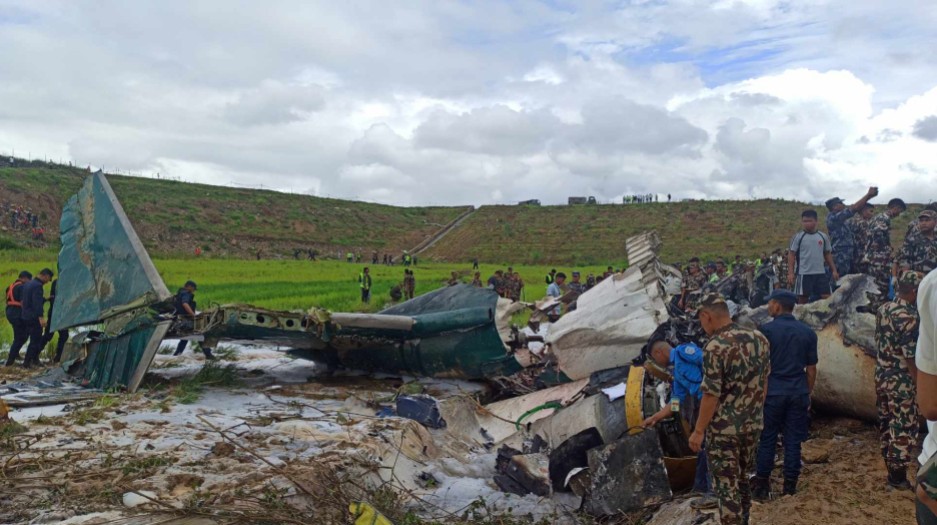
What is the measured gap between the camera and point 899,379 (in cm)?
462

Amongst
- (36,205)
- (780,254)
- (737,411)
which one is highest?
(36,205)

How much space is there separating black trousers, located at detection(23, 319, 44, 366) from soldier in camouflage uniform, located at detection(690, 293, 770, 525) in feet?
31.2

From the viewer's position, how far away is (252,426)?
22.4 ft

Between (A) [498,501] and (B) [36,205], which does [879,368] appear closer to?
(A) [498,501]

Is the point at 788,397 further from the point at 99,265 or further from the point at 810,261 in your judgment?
the point at 99,265

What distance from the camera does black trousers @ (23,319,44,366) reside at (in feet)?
32.3

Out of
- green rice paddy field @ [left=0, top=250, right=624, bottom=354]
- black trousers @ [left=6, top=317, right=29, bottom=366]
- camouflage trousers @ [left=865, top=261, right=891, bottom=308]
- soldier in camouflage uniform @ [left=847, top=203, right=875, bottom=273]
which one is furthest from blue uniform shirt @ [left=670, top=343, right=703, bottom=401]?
green rice paddy field @ [left=0, top=250, right=624, bottom=354]

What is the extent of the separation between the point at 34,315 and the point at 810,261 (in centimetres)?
1010

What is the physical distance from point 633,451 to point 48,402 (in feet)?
20.4

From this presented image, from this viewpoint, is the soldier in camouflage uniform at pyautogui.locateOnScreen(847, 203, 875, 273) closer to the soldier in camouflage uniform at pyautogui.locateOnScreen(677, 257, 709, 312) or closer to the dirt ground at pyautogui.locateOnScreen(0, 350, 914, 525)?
the soldier in camouflage uniform at pyautogui.locateOnScreen(677, 257, 709, 312)

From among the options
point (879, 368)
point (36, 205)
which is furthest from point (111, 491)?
point (36, 205)

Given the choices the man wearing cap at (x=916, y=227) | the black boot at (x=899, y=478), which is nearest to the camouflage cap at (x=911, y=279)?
the black boot at (x=899, y=478)

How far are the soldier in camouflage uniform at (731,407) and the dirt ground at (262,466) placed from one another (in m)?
0.50

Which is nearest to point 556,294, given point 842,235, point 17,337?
point 842,235
